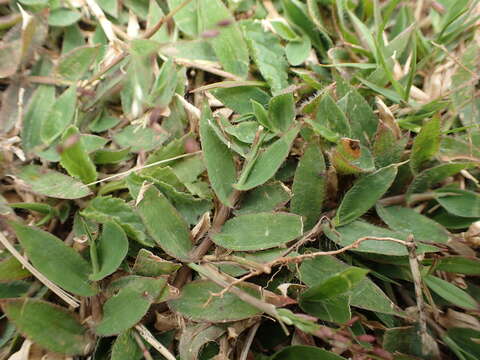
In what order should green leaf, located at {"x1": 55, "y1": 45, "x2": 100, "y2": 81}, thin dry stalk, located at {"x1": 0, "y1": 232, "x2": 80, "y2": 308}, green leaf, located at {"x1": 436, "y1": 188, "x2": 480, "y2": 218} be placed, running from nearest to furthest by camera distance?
thin dry stalk, located at {"x1": 0, "y1": 232, "x2": 80, "y2": 308}, green leaf, located at {"x1": 436, "y1": 188, "x2": 480, "y2": 218}, green leaf, located at {"x1": 55, "y1": 45, "x2": 100, "y2": 81}

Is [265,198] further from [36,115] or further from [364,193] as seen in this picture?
[36,115]

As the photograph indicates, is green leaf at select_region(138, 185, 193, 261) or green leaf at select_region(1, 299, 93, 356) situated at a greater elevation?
green leaf at select_region(138, 185, 193, 261)

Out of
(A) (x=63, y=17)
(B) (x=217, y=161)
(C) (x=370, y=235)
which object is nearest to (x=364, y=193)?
(C) (x=370, y=235)

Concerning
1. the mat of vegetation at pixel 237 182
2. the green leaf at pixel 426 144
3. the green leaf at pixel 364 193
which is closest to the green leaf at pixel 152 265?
the mat of vegetation at pixel 237 182

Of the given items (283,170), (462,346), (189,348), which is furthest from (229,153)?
(462,346)

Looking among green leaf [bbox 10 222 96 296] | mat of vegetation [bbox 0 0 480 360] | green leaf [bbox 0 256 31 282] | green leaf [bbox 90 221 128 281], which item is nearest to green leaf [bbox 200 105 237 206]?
mat of vegetation [bbox 0 0 480 360]

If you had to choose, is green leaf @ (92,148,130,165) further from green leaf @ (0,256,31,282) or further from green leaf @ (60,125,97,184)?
green leaf @ (0,256,31,282)

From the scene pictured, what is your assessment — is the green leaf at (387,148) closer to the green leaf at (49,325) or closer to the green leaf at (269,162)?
the green leaf at (269,162)

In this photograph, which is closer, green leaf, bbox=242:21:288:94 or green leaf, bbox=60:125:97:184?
green leaf, bbox=60:125:97:184

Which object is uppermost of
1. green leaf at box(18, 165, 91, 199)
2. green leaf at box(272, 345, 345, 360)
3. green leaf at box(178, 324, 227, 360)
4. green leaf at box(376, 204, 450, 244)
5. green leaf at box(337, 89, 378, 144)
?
green leaf at box(337, 89, 378, 144)
